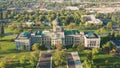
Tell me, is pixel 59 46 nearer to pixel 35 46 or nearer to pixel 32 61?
pixel 35 46

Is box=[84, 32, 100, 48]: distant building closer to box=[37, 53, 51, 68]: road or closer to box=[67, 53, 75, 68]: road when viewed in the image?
box=[67, 53, 75, 68]: road

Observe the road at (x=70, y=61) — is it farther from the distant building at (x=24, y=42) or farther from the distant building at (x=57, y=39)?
the distant building at (x=24, y=42)

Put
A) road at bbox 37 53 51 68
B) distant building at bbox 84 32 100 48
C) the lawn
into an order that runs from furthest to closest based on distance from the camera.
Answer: distant building at bbox 84 32 100 48 < the lawn < road at bbox 37 53 51 68

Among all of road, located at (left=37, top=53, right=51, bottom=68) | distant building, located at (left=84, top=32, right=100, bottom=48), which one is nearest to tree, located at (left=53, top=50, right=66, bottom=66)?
road, located at (left=37, top=53, right=51, bottom=68)

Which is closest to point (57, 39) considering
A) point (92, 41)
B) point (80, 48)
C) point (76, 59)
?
point (80, 48)

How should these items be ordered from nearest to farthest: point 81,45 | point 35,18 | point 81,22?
point 81,45, point 81,22, point 35,18

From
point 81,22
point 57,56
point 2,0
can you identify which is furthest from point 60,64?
point 2,0

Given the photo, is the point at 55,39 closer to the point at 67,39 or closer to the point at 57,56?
the point at 67,39
